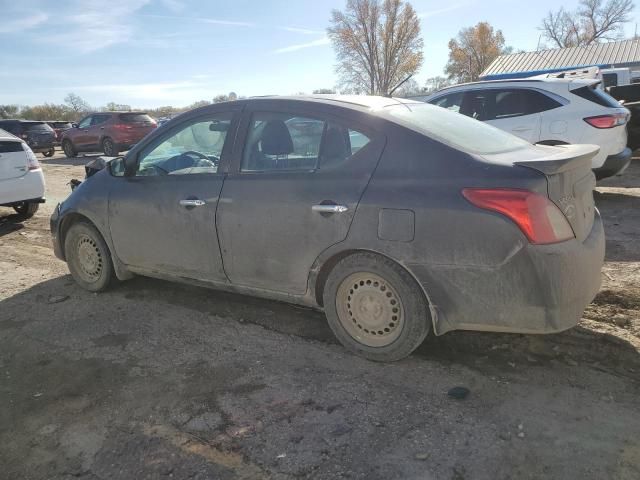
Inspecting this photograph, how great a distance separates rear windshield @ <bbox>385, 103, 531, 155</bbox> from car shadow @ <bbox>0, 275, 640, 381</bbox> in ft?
4.16

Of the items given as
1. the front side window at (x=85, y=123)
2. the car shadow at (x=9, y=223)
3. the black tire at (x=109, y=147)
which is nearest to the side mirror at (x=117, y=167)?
the car shadow at (x=9, y=223)

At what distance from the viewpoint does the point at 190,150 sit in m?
3.94

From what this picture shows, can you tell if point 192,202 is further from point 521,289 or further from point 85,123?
point 85,123

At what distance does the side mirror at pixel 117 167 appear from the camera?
169 inches

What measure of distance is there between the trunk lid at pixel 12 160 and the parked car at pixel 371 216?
14.4ft

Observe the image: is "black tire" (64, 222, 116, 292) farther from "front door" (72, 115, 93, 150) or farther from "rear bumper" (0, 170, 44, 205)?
"front door" (72, 115, 93, 150)

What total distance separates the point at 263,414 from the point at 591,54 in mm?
48932

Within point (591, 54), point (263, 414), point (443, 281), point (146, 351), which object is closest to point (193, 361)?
point (146, 351)

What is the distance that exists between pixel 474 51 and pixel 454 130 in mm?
74039

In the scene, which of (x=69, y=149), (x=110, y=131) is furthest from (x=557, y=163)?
(x=69, y=149)

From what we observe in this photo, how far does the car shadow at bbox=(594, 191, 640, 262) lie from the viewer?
493cm

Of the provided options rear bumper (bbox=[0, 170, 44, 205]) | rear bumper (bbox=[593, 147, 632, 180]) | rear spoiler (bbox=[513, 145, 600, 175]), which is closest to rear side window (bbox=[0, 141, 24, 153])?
rear bumper (bbox=[0, 170, 44, 205])

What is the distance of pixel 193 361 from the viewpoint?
3.35 m

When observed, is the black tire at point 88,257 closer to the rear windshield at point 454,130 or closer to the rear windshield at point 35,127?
the rear windshield at point 454,130
